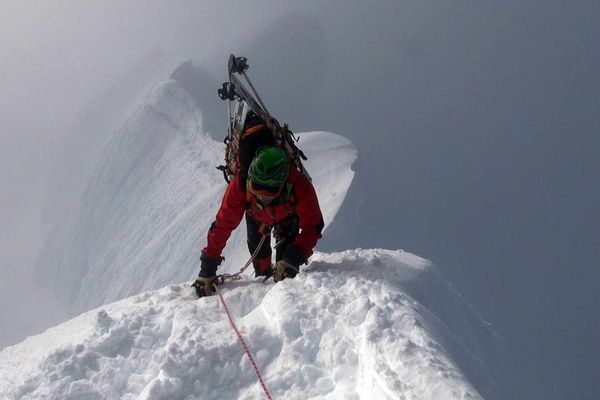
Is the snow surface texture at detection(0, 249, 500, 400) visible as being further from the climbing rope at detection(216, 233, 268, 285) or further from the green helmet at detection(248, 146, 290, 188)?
the green helmet at detection(248, 146, 290, 188)

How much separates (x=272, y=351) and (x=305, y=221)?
118cm

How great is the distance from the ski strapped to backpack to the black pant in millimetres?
458

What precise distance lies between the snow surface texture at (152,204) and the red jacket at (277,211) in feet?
16.8

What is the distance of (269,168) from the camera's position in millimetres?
3447

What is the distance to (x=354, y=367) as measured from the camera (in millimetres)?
2783

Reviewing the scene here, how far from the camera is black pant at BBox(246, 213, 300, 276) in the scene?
4312 mm

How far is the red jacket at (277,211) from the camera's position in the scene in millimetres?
3828

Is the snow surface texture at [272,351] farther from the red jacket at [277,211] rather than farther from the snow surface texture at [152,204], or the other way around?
the snow surface texture at [152,204]

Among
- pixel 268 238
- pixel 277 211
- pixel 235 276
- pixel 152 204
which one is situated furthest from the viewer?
pixel 152 204

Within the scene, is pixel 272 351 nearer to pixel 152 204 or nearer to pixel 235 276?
pixel 235 276

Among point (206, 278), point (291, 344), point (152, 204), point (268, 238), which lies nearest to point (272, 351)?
point (291, 344)

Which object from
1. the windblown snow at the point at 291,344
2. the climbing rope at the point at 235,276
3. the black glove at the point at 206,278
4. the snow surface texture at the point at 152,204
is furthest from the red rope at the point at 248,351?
the snow surface texture at the point at 152,204

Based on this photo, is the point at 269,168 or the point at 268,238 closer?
the point at 269,168

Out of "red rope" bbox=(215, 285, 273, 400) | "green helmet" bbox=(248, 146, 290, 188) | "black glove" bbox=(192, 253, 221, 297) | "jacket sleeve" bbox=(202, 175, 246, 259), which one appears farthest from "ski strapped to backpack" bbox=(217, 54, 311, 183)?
"red rope" bbox=(215, 285, 273, 400)
